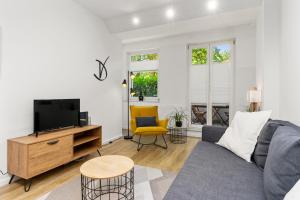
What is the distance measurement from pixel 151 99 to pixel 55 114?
291 cm

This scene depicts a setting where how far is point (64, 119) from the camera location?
2.84 m

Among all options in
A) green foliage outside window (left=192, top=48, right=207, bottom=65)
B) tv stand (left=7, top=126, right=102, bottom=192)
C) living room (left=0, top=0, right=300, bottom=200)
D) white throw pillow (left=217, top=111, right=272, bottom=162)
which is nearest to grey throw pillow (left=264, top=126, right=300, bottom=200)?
living room (left=0, top=0, right=300, bottom=200)

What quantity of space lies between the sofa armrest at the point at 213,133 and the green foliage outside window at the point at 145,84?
113 inches

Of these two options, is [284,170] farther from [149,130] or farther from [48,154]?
[149,130]

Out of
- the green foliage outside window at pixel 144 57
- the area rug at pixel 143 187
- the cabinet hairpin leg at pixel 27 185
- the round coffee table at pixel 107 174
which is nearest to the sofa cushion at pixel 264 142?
the area rug at pixel 143 187

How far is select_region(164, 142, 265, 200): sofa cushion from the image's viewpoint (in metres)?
1.14

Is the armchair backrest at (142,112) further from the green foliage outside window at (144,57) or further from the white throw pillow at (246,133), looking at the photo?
the white throw pillow at (246,133)

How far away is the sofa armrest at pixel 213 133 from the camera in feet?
7.73

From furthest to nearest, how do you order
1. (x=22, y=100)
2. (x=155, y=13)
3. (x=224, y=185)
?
(x=155, y=13) < (x=22, y=100) < (x=224, y=185)

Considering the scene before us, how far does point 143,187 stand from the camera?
2145 mm

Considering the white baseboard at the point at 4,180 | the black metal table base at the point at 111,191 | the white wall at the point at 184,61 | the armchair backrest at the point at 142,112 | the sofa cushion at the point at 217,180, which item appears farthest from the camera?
the armchair backrest at the point at 142,112

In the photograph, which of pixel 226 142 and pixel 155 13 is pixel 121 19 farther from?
pixel 226 142

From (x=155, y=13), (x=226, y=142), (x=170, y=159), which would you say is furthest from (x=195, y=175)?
(x=155, y=13)

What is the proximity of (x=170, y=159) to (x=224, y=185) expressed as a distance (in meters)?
1.86
